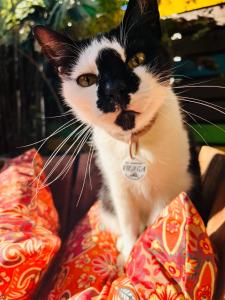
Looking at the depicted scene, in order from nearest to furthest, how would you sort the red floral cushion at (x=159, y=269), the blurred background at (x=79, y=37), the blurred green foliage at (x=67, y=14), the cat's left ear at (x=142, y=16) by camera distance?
the red floral cushion at (x=159, y=269) → the cat's left ear at (x=142, y=16) → the blurred background at (x=79, y=37) → the blurred green foliage at (x=67, y=14)

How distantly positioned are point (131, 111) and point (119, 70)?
0.09 m

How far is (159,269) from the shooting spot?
2.26ft

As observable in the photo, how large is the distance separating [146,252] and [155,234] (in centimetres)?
5

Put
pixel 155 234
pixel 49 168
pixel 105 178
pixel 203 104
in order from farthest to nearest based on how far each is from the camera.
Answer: pixel 49 168 < pixel 105 178 < pixel 203 104 < pixel 155 234

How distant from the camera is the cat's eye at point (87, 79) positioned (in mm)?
751

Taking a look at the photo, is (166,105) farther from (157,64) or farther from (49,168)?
(49,168)

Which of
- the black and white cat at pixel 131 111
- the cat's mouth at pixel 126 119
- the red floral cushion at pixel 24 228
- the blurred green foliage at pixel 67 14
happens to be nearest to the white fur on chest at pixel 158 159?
the black and white cat at pixel 131 111

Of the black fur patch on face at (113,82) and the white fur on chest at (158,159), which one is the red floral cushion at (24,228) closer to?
the white fur on chest at (158,159)

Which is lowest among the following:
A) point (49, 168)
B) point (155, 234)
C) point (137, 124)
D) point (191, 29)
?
point (155, 234)

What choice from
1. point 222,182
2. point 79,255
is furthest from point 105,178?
point 222,182

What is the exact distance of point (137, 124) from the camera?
77 cm

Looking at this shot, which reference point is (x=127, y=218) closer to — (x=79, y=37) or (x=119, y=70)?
(x=119, y=70)

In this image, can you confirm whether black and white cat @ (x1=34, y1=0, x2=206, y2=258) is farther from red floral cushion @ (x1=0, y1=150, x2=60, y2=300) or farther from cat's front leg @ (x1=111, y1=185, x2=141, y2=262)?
red floral cushion @ (x1=0, y1=150, x2=60, y2=300)

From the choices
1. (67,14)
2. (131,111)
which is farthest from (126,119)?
(67,14)
